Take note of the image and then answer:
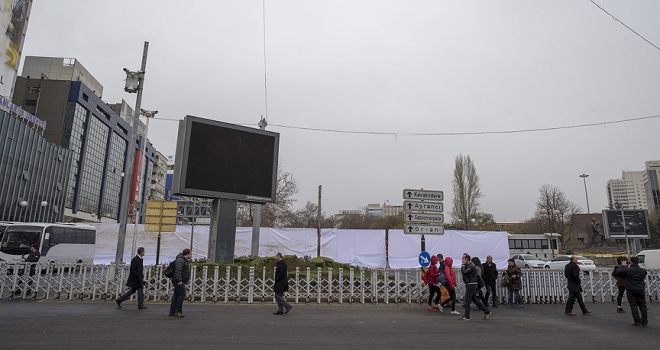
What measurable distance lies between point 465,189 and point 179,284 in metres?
48.1

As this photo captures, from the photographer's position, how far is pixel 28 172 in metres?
52.5

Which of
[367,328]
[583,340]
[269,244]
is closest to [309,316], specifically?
[367,328]

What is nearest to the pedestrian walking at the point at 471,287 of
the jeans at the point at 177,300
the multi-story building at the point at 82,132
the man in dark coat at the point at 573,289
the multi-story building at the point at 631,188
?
the man in dark coat at the point at 573,289

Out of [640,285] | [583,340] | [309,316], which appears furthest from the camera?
[309,316]

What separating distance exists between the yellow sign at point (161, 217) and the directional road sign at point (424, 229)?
1035 centimetres

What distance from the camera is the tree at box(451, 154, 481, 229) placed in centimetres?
5306

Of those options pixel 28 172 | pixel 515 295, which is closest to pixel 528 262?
pixel 515 295

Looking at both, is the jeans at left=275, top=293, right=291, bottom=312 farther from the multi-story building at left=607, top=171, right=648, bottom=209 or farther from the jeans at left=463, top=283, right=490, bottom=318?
the multi-story building at left=607, top=171, right=648, bottom=209

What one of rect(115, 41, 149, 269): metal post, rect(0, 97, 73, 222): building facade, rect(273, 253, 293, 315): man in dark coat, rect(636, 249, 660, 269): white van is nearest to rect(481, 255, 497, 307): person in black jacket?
rect(273, 253, 293, 315): man in dark coat

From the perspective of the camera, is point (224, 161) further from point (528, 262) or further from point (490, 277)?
point (528, 262)

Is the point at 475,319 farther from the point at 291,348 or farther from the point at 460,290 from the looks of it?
the point at 291,348

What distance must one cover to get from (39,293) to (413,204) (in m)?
13.4

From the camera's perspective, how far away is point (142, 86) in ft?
55.4

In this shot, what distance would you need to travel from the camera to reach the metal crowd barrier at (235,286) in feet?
44.5
